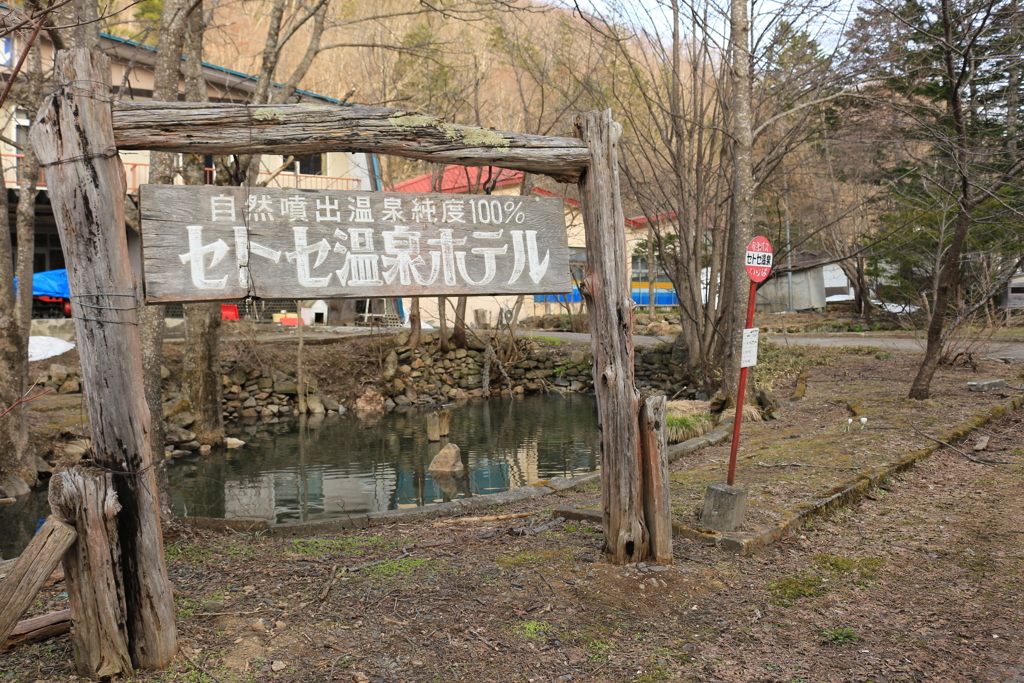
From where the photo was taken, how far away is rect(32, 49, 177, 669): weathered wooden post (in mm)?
3240

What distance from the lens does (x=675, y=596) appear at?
4.12m

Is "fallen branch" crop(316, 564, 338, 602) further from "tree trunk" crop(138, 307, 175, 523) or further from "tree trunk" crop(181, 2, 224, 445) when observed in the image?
"tree trunk" crop(181, 2, 224, 445)

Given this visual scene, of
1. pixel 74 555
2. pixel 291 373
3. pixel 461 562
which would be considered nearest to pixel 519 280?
pixel 461 562

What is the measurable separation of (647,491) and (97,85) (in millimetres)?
3557

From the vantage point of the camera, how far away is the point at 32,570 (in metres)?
3.03

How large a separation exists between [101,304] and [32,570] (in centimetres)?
112

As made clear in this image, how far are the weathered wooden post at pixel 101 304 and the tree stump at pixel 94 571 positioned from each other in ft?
0.19

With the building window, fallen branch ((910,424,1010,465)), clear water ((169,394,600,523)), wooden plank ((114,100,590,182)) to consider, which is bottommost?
clear water ((169,394,600,523))

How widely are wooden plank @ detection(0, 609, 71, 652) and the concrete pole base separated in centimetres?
371

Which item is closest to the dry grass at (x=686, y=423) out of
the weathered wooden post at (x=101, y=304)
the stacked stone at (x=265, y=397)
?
the weathered wooden post at (x=101, y=304)

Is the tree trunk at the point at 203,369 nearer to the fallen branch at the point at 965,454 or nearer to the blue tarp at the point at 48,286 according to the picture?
the blue tarp at the point at 48,286

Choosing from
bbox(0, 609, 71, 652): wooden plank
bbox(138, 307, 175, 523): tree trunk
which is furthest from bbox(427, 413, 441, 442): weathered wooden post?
bbox(0, 609, 71, 652): wooden plank

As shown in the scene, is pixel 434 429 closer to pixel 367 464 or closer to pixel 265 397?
pixel 367 464

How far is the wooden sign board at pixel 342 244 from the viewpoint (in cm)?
Answer: 354
